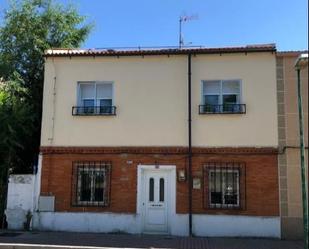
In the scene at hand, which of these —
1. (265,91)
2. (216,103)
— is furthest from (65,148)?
(265,91)

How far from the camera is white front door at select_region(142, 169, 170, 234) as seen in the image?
661 inches

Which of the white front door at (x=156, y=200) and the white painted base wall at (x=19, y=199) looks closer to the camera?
the white front door at (x=156, y=200)

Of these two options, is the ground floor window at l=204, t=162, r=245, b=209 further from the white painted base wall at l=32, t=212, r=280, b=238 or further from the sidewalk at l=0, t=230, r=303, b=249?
the sidewalk at l=0, t=230, r=303, b=249

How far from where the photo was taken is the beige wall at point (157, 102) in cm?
1677

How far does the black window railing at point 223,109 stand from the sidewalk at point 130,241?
421cm

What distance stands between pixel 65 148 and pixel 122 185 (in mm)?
2394

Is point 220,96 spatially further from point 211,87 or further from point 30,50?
point 30,50

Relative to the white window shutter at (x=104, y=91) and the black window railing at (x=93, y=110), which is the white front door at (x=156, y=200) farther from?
the white window shutter at (x=104, y=91)

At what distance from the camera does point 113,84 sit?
17.6m

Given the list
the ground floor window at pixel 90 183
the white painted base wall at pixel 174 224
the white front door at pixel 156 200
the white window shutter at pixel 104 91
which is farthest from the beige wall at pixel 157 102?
the white painted base wall at pixel 174 224

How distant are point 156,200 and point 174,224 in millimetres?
1015

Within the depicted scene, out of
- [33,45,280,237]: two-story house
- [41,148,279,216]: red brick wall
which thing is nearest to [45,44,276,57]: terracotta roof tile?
[33,45,280,237]: two-story house

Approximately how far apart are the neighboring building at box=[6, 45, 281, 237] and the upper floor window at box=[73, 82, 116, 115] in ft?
0.13

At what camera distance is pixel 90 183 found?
17.3 meters
